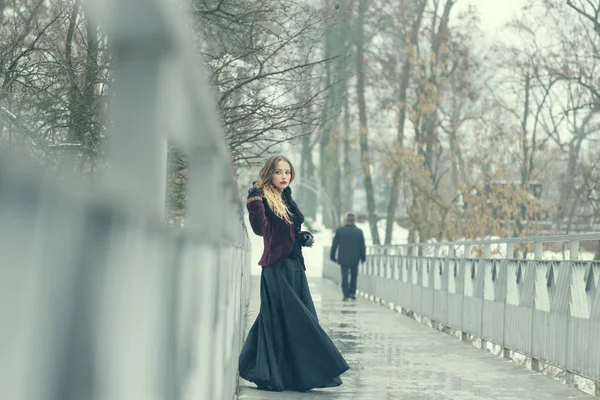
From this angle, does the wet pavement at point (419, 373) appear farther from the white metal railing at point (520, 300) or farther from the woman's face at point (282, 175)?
the woman's face at point (282, 175)

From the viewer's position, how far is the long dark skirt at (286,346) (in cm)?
912

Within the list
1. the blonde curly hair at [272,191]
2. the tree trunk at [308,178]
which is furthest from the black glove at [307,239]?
the tree trunk at [308,178]

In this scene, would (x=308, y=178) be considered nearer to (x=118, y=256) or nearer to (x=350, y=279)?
(x=350, y=279)

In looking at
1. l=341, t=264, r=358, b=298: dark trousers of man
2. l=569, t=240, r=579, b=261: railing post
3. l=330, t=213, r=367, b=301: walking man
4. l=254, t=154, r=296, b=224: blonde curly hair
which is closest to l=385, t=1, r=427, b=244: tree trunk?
l=341, t=264, r=358, b=298: dark trousers of man

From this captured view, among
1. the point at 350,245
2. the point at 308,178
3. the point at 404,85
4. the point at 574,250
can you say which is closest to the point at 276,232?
the point at 574,250

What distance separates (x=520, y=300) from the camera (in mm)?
12266

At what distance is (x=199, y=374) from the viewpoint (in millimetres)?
3387

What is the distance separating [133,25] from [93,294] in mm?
502

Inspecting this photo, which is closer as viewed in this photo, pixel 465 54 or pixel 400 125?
pixel 465 54

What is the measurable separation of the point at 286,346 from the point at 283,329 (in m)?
0.13

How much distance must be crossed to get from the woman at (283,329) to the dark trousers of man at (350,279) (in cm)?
1782

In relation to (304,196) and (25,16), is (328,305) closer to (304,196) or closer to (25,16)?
(25,16)

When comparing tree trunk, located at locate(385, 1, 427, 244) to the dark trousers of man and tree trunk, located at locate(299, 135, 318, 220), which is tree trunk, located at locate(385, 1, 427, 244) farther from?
tree trunk, located at locate(299, 135, 318, 220)

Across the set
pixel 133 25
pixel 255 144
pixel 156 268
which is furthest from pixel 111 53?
pixel 255 144
